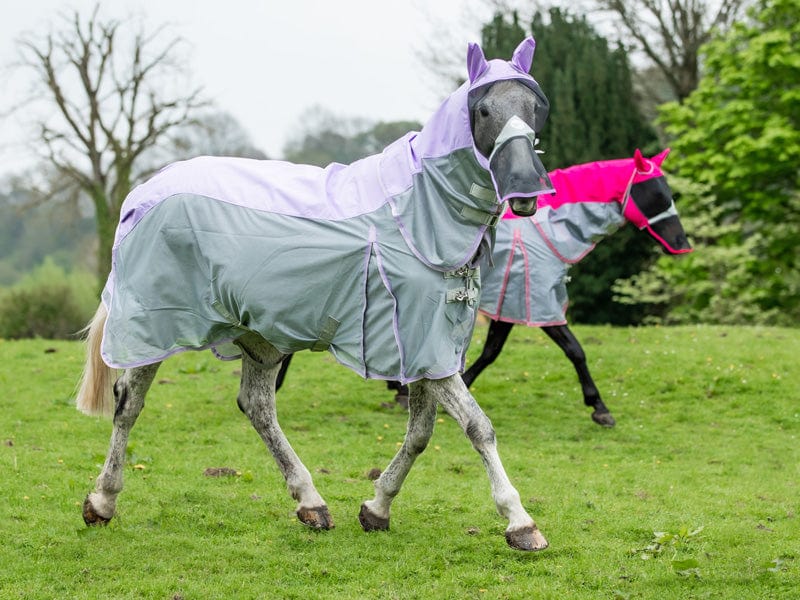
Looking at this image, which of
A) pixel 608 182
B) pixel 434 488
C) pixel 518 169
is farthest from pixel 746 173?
pixel 518 169

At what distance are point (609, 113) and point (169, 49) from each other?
17.0 meters

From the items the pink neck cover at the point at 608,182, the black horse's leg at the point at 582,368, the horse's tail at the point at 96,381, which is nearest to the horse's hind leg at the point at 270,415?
the horse's tail at the point at 96,381

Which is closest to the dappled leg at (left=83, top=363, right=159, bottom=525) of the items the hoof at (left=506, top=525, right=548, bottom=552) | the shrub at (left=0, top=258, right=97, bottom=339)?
the hoof at (left=506, top=525, right=548, bottom=552)

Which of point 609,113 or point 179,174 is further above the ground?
point 609,113

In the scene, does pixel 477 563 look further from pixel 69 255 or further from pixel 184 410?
pixel 69 255

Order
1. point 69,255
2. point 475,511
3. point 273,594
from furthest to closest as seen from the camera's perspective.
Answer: point 69,255 → point 475,511 → point 273,594

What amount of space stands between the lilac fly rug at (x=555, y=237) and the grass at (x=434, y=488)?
4.14 feet

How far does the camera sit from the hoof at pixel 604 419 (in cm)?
895

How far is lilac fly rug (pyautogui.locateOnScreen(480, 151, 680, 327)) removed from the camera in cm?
845

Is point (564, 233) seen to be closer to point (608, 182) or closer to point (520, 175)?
point (608, 182)

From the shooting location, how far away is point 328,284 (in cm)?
476

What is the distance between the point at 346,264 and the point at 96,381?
71.4 inches

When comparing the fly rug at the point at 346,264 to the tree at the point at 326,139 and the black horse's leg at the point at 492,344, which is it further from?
the tree at the point at 326,139

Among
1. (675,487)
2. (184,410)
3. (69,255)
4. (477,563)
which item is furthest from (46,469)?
(69,255)
